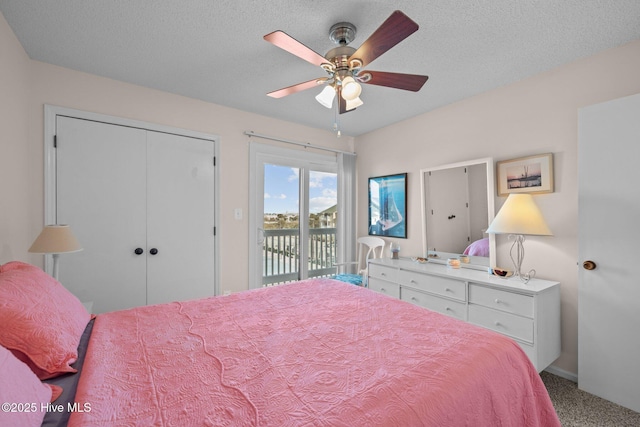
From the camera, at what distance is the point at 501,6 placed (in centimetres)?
161

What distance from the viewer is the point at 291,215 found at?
3746 mm

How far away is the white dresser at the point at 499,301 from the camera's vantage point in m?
2.03

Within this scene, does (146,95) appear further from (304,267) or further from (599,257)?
(599,257)

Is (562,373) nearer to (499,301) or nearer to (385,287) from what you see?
(499,301)

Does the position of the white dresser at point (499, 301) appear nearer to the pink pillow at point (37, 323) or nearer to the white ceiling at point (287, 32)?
the white ceiling at point (287, 32)

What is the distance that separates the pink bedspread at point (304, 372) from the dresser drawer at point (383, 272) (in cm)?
146

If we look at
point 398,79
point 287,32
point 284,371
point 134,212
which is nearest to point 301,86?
point 287,32

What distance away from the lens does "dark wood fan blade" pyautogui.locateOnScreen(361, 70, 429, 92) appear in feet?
5.86

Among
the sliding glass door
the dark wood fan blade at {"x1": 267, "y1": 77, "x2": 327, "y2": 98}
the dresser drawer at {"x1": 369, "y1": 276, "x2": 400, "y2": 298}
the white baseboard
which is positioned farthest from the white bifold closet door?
the white baseboard

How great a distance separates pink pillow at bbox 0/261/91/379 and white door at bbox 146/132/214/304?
151 cm

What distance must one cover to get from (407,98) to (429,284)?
1.90 metres

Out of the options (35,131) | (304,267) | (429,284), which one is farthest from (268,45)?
(304,267)

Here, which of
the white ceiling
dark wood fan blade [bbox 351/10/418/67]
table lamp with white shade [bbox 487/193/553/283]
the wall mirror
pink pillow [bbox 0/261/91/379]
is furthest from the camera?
the wall mirror

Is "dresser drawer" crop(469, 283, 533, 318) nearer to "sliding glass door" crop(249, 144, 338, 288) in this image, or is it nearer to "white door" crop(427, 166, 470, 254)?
"white door" crop(427, 166, 470, 254)
